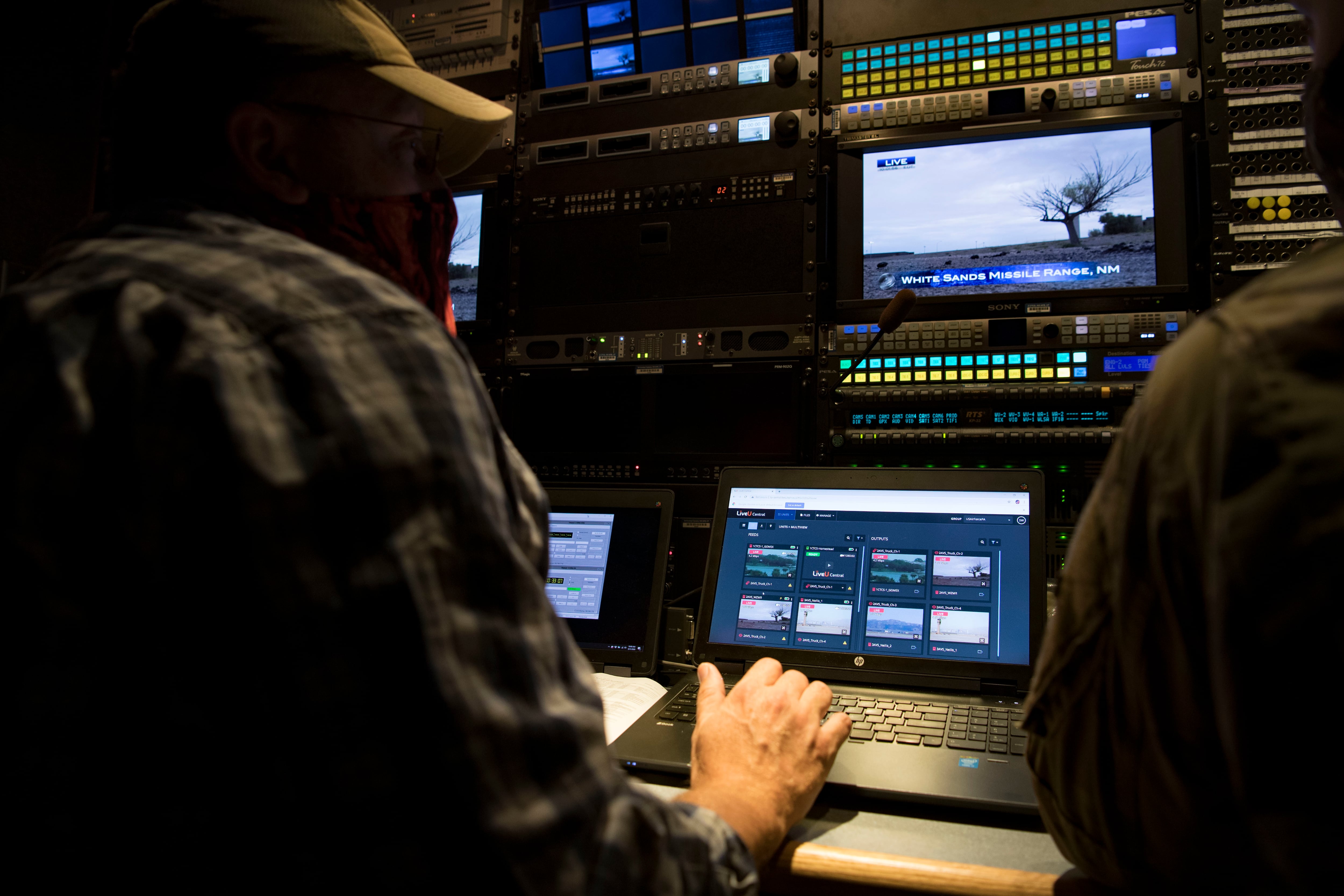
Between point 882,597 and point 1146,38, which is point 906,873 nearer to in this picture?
point 882,597

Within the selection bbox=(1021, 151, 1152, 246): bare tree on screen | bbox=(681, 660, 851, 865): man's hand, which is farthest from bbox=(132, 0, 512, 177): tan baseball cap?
bbox=(1021, 151, 1152, 246): bare tree on screen

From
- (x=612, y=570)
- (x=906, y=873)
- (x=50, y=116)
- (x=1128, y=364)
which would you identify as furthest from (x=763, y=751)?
(x=50, y=116)

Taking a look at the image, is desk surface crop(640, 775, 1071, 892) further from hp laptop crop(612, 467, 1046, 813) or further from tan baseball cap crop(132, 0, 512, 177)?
tan baseball cap crop(132, 0, 512, 177)

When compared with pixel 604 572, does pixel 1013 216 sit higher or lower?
higher

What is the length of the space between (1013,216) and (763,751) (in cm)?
128

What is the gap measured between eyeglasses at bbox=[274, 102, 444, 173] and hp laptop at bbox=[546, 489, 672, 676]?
0.77m

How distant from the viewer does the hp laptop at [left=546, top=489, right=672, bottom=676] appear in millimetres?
1417

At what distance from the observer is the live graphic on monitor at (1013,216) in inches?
61.9

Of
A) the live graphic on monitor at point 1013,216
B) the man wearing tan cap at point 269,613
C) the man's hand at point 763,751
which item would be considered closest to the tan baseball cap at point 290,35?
the man wearing tan cap at point 269,613

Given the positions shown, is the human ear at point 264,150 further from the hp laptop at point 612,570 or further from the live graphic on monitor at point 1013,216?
the live graphic on monitor at point 1013,216

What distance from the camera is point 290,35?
675 millimetres

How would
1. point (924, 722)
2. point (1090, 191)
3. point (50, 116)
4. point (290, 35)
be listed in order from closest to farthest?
point (290, 35)
point (924, 722)
point (1090, 191)
point (50, 116)

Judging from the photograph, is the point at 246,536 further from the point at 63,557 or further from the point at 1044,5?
the point at 1044,5

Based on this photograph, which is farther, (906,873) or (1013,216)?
(1013,216)
